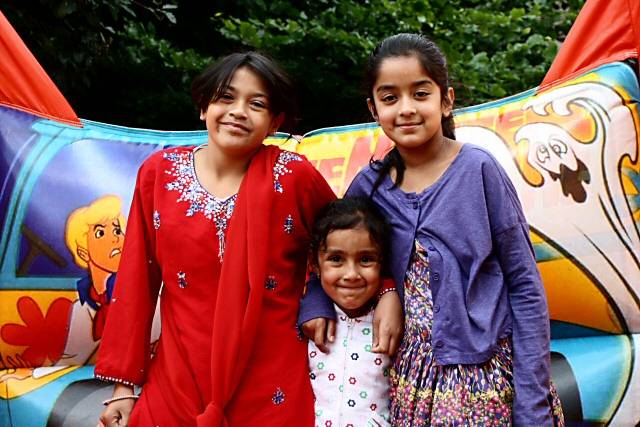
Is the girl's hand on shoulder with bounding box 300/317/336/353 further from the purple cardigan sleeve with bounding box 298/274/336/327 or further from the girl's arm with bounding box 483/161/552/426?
the girl's arm with bounding box 483/161/552/426

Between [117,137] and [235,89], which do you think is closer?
[235,89]

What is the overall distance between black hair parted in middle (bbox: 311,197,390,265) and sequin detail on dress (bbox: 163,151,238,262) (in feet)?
0.67

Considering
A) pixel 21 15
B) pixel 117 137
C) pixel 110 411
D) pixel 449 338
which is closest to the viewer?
pixel 449 338

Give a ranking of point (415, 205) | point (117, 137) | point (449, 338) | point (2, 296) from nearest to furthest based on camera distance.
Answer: point (449, 338) → point (415, 205) → point (2, 296) → point (117, 137)

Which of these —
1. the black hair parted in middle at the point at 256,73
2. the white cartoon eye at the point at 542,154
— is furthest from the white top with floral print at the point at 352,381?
the white cartoon eye at the point at 542,154

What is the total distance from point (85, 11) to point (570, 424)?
2.55 meters

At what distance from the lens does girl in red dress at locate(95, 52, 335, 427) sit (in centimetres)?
171

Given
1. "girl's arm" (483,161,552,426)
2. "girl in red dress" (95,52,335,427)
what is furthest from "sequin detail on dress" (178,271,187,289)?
"girl's arm" (483,161,552,426)

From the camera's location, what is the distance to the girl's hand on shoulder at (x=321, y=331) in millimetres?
1750

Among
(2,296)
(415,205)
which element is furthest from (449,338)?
(2,296)

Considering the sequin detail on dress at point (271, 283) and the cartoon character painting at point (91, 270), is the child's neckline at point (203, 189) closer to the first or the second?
the sequin detail on dress at point (271, 283)

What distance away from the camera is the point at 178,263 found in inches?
70.0

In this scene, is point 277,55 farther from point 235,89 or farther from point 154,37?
point 235,89

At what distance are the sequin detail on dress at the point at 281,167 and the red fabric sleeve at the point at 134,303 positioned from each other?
0.29 metres
